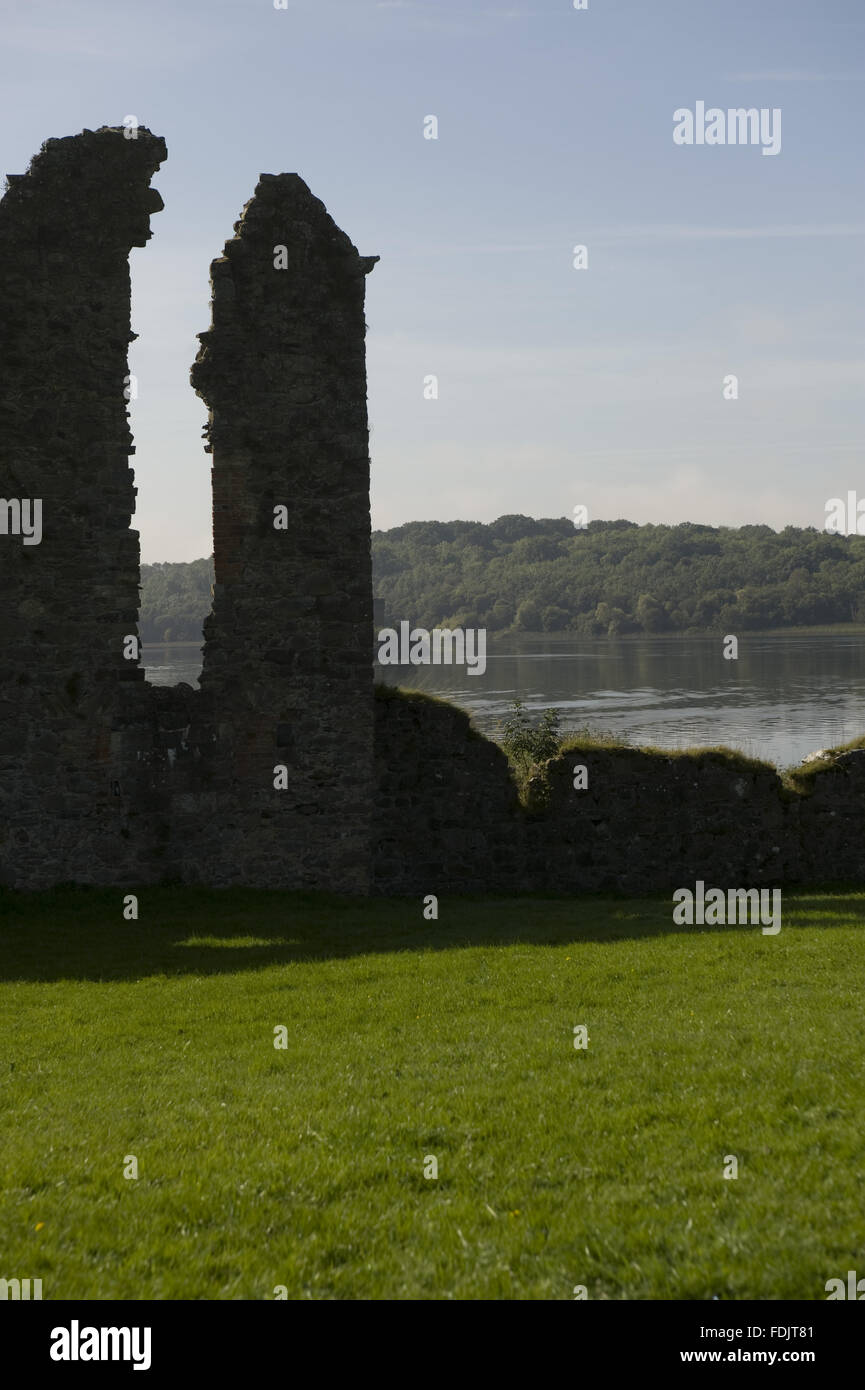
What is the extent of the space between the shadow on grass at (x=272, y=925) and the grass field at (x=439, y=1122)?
0.19 metres

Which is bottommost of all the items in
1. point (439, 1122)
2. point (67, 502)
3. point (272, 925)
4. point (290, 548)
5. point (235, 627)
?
point (272, 925)

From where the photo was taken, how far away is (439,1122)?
6.63m

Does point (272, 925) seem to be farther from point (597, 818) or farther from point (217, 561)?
point (597, 818)

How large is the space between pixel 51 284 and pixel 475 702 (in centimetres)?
6463

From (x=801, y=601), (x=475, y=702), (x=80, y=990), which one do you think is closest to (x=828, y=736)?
(x=475, y=702)

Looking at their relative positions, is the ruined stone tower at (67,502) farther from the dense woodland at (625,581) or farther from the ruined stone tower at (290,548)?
the dense woodland at (625,581)

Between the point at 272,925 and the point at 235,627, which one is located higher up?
the point at 235,627

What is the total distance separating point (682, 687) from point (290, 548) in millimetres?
81046

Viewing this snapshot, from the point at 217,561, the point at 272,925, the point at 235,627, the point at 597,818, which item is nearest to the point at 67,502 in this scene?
the point at 217,561

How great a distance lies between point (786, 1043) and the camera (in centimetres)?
782

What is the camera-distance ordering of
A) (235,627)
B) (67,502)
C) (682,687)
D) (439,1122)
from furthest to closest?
(682,687) → (235,627) → (67,502) → (439,1122)

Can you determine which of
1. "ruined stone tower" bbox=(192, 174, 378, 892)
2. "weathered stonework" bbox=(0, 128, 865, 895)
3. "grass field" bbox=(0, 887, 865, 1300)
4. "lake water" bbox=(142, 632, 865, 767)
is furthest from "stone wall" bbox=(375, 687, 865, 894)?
"lake water" bbox=(142, 632, 865, 767)
